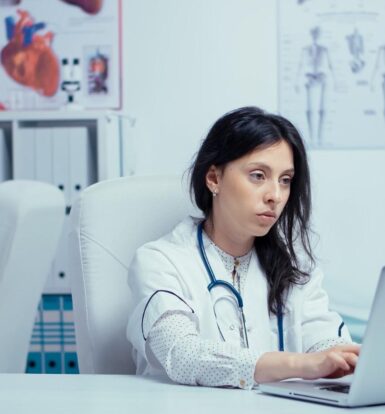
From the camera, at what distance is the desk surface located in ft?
3.91

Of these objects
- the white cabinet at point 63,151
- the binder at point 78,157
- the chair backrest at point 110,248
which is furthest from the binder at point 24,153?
the chair backrest at point 110,248

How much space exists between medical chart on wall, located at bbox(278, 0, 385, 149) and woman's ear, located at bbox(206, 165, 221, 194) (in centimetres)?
180

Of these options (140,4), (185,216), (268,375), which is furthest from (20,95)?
(268,375)

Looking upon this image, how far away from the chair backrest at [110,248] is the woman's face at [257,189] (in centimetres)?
20

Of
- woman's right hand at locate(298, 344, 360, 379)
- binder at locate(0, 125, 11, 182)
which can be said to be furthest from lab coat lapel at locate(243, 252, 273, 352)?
binder at locate(0, 125, 11, 182)

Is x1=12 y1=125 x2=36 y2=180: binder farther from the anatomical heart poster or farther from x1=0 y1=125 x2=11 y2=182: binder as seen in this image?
the anatomical heart poster

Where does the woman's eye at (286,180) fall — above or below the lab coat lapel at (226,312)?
above

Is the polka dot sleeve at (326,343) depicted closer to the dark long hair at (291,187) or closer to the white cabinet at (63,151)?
the dark long hair at (291,187)

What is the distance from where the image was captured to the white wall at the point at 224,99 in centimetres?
354

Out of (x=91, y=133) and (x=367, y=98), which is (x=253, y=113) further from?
(x=367, y=98)

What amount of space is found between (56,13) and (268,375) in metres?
2.56

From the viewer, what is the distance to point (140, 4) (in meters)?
3.61

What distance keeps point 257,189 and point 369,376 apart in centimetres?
59

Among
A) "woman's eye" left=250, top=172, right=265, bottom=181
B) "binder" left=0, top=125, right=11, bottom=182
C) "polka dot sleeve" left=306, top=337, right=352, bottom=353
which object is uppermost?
"woman's eye" left=250, top=172, right=265, bottom=181
